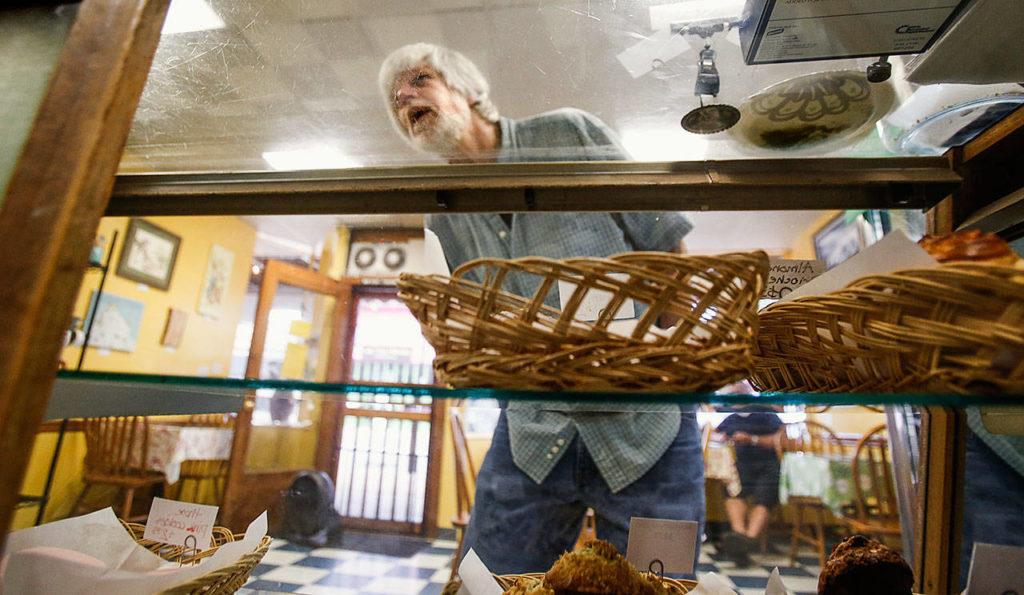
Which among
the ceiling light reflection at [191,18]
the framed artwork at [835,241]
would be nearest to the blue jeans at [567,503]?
the ceiling light reflection at [191,18]

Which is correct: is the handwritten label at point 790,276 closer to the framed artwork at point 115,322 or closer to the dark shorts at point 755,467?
the dark shorts at point 755,467

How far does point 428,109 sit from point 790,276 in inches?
27.2

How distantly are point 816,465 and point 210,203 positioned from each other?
4.24m

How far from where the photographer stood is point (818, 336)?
55 cm

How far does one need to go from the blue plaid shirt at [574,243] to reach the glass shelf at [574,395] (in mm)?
→ 374

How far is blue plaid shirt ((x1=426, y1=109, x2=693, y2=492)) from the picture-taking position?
0.94m

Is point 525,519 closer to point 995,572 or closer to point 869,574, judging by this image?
point 869,574

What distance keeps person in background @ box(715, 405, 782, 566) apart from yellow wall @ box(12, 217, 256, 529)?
12.1 feet

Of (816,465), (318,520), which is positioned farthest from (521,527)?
(816,465)

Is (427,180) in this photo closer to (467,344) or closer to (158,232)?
(467,344)

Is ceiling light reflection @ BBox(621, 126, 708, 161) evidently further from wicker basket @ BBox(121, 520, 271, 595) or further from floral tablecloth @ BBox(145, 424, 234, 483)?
floral tablecloth @ BBox(145, 424, 234, 483)

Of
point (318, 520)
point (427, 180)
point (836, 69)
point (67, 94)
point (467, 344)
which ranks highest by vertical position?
point (836, 69)

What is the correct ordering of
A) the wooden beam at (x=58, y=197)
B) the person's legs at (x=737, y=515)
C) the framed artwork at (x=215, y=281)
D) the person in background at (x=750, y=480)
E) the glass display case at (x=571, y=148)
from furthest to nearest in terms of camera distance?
1. the framed artwork at (x=215, y=281)
2. the person's legs at (x=737, y=515)
3. the person in background at (x=750, y=480)
4. the glass display case at (x=571, y=148)
5. the wooden beam at (x=58, y=197)

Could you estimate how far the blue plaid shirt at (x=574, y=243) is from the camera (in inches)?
36.9
